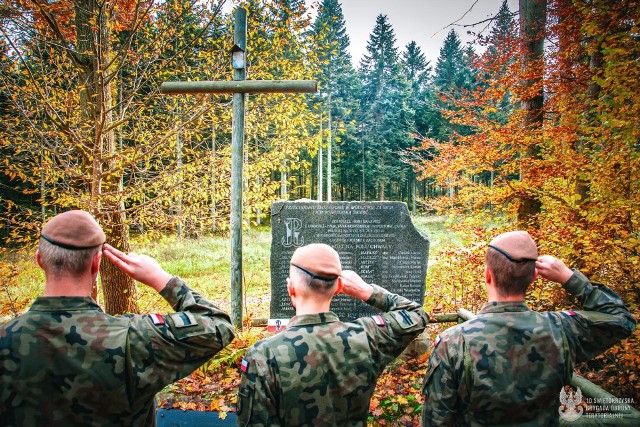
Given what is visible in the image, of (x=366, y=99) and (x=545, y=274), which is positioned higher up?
(x=366, y=99)

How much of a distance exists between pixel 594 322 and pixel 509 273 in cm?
62

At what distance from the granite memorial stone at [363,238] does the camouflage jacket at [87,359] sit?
373 cm

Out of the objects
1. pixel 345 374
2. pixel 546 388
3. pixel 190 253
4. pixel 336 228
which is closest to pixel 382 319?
pixel 345 374

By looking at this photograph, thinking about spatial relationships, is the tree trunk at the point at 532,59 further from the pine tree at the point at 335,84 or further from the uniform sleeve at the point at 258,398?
the pine tree at the point at 335,84

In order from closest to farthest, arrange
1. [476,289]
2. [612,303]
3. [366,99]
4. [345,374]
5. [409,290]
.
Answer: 1. [345,374]
2. [612,303]
3. [409,290]
4. [476,289]
5. [366,99]

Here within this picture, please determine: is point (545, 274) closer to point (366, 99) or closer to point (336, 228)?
point (336, 228)

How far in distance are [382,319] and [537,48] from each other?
28.2ft

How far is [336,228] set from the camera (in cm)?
576

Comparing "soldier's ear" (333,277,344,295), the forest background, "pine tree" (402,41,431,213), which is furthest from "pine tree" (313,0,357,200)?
"soldier's ear" (333,277,344,295)

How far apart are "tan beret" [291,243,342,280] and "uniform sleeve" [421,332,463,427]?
0.83 m

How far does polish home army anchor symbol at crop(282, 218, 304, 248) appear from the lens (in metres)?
5.70

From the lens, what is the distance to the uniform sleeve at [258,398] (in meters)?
1.96

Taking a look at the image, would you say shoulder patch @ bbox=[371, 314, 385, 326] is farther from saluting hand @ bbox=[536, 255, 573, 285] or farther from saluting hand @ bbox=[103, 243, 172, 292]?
saluting hand @ bbox=[103, 243, 172, 292]

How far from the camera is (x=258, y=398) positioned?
198 cm
